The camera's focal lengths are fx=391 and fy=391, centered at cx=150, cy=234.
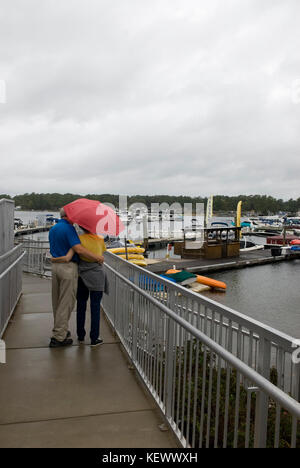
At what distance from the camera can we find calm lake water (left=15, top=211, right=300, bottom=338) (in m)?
20.1

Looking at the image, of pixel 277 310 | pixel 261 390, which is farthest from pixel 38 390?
pixel 277 310

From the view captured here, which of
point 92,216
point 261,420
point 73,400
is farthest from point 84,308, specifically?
point 261,420

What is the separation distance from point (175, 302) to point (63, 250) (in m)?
1.92

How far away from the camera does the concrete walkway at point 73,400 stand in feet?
11.0

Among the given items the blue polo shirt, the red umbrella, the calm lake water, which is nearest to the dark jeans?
the blue polo shirt

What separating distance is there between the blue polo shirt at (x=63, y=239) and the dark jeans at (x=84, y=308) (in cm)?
64

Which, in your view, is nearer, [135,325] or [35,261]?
[135,325]

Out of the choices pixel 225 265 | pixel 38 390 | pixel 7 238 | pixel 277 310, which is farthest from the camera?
pixel 225 265

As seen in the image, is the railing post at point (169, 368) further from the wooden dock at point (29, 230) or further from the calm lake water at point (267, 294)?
the wooden dock at point (29, 230)

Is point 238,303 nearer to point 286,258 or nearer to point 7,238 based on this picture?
point 7,238

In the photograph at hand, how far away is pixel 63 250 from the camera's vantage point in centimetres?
518

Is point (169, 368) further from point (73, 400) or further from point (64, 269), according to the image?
point (64, 269)

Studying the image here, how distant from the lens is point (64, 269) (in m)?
5.23

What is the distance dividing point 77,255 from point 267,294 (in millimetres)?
24602
